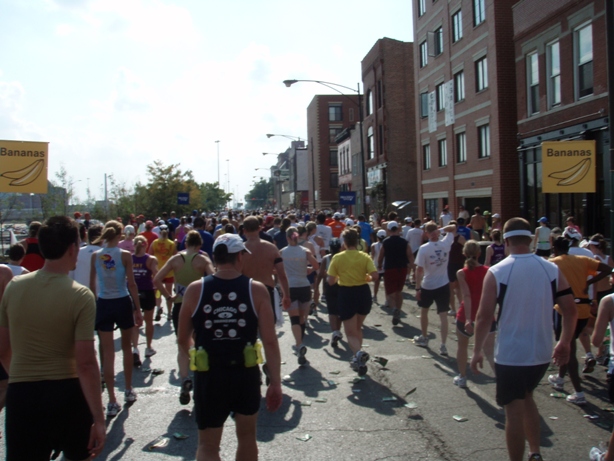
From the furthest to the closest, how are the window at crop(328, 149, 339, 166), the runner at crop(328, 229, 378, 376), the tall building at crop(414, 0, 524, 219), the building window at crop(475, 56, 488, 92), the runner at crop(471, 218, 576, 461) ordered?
1. the window at crop(328, 149, 339, 166)
2. the building window at crop(475, 56, 488, 92)
3. the tall building at crop(414, 0, 524, 219)
4. the runner at crop(328, 229, 378, 376)
5. the runner at crop(471, 218, 576, 461)

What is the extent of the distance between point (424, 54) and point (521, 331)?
3190 cm

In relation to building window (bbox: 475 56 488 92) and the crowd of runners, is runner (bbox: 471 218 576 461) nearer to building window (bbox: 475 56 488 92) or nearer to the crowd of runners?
the crowd of runners


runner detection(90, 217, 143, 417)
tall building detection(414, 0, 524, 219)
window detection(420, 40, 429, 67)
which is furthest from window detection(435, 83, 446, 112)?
runner detection(90, 217, 143, 417)

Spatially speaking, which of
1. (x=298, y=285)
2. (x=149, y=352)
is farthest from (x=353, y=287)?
(x=149, y=352)

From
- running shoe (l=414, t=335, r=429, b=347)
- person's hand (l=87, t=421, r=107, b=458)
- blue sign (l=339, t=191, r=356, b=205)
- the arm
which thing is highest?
blue sign (l=339, t=191, r=356, b=205)

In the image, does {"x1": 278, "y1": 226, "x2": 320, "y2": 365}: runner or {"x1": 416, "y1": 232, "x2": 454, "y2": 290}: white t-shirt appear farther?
{"x1": 416, "y1": 232, "x2": 454, "y2": 290}: white t-shirt

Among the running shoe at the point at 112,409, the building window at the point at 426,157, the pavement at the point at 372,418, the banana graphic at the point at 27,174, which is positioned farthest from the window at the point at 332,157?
the running shoe at the point at 112,409

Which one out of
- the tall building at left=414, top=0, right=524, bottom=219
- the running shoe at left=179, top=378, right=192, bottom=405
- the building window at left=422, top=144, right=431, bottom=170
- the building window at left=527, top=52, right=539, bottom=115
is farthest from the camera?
the building window at left=422, top=144, right=431, bottom=170

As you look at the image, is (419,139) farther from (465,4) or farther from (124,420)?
(124,420)

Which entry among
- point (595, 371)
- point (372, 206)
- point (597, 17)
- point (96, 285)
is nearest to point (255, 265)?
point (96, 285)

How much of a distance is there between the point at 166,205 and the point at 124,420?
34.6m

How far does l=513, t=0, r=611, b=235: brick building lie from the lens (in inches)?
671

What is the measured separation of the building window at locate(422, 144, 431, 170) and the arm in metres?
31.7

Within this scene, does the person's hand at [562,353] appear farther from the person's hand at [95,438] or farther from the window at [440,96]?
the window at [440,96]
